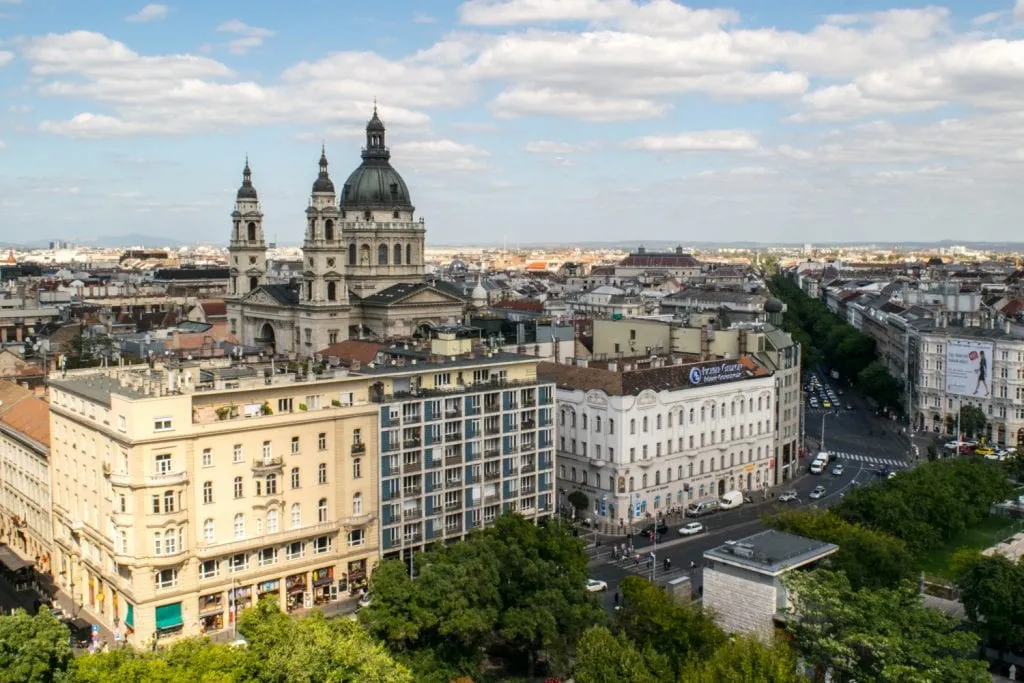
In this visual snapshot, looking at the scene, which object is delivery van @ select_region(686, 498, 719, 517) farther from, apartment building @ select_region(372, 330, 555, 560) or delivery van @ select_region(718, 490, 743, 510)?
apartment building @ select_region(372, 330, 555, 560)

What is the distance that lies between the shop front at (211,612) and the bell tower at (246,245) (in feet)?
253

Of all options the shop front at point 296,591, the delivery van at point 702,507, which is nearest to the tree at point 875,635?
the shop front at point 296,591

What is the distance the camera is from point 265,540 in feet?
219

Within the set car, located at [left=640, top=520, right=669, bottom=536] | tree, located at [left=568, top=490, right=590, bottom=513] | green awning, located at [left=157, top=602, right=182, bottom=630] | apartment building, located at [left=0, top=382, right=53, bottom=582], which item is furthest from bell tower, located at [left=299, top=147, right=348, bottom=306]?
green awning, located at [left=157, top=602, right=182, bottom=630]

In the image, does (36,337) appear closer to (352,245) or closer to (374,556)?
(352,245)

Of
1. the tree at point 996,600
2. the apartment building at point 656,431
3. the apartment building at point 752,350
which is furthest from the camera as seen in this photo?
the apartment building at point 752,350

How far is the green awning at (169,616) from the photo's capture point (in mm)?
62938

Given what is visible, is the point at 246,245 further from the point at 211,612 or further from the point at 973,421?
the point at 973,421

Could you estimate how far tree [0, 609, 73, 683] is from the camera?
44.1m

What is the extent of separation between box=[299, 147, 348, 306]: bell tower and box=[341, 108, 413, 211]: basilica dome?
12.2 meters

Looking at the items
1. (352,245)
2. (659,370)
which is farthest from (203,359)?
(352,245)

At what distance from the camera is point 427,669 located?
173 ft

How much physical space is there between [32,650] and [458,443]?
3574 centimetres

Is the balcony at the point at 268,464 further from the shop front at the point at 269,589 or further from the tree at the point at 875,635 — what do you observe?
the tree at the point at 875,635
